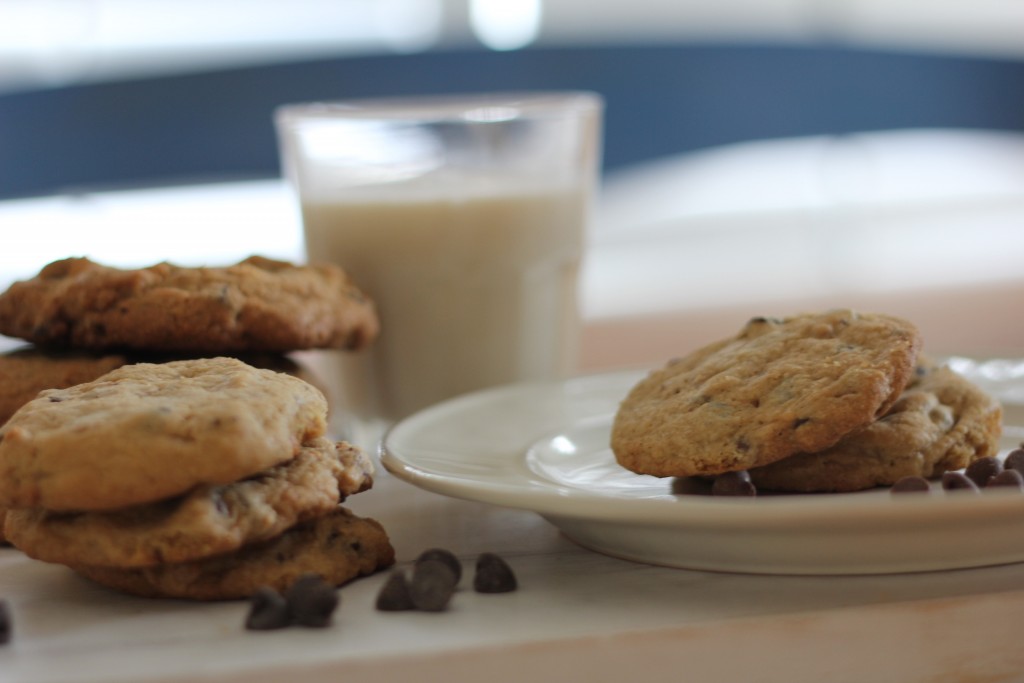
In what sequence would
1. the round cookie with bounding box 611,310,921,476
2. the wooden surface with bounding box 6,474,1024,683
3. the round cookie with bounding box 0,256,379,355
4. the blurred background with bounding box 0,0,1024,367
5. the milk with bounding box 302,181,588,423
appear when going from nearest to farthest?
the wooden surface with bounding box 6,474,1024,683
the round cookie with bounding box 611,310,921,476
the round cookie with bounding box 0,256,379,355
the milk with bounding box 302,181,588,423
the blurred background with bounding box 0,0,1024,367

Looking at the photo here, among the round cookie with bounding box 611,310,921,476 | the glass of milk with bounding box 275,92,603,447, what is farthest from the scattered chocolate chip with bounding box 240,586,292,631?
the glass of milk with bounding box 275,92,603,447

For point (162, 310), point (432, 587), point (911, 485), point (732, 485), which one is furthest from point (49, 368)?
point (911, 485)

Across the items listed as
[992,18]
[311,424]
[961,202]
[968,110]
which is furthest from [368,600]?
[968,110]

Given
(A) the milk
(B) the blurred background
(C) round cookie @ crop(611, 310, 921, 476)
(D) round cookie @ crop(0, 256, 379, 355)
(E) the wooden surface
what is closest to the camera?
(E) the wooden surface

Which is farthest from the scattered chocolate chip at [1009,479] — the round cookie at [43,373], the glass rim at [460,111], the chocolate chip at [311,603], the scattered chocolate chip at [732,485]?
the glass rim at [460,111]

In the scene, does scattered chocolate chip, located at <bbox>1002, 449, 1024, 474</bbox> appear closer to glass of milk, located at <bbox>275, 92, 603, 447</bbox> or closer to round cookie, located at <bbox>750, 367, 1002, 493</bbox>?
round cookie, located at <bbox>750, 367, 1002, 493</bbox>

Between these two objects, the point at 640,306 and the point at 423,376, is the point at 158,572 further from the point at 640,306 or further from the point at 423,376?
the point at 640,306

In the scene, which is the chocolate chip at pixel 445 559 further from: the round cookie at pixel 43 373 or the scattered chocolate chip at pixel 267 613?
the round cookie at pixel 43 373
